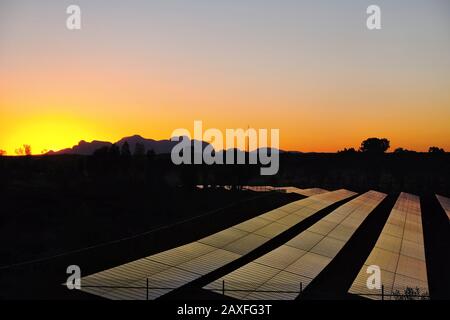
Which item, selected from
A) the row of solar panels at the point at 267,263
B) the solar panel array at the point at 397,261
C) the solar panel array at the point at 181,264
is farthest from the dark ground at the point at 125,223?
the solar panel array at the point at 397,261

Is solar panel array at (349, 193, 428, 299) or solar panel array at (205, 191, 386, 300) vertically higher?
solar panel array at (205, 191, 386, 300)

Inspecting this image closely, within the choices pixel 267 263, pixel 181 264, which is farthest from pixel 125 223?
pixel 267 263

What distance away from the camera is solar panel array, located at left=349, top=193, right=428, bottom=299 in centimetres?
2914

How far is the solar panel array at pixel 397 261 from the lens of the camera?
1147 inches

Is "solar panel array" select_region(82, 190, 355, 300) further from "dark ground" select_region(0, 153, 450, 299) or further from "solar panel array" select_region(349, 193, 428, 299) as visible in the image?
"solar panel array" select_region(349, 193, 428, 299)

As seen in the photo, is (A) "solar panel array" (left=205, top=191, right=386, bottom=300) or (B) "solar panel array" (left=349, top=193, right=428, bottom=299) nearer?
(A) "solar panel array" (left=205, top=191, right=386, bottom=300)

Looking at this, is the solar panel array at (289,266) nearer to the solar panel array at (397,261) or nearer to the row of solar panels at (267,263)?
the row of solar panels at (267,263)

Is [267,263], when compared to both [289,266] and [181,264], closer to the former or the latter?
[289,266]

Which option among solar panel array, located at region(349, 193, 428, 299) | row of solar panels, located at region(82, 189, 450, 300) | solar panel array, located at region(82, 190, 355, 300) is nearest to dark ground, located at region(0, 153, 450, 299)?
solar panel array, located at region(82, 190, 355, 300)

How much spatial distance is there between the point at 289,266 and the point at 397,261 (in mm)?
8715

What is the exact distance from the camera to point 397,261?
3541cm
